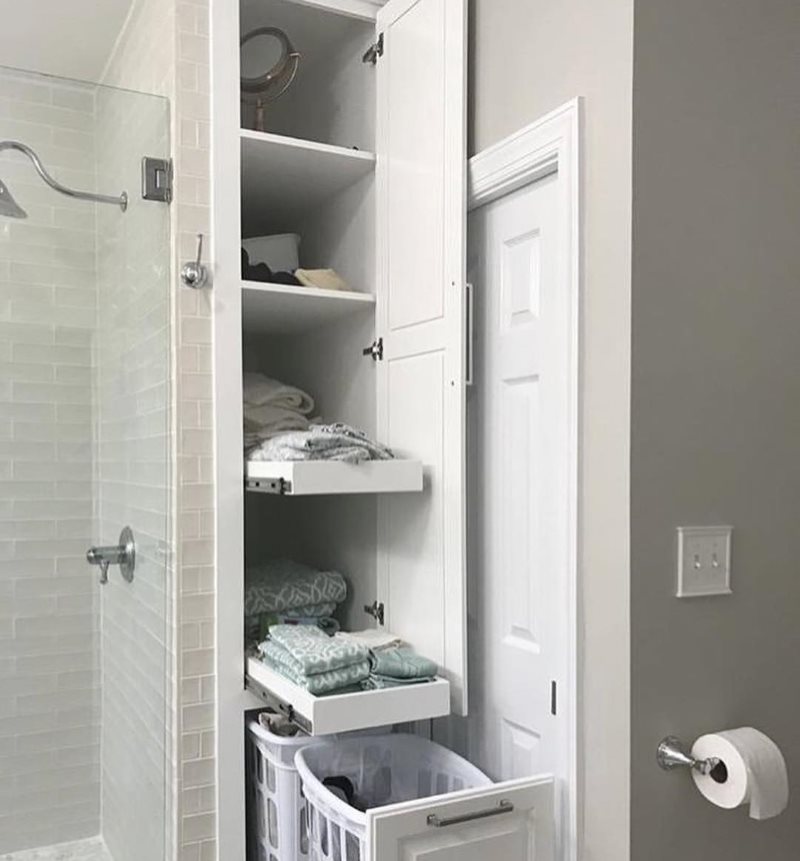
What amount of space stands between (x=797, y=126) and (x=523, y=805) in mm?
1364

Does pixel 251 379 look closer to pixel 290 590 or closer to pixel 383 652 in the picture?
pixel 290 590

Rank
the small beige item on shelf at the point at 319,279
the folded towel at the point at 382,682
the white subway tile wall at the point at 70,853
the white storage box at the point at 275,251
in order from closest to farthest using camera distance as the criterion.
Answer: the folded towel at the point at 382,682 < the small beige item on shelf at the point at 319,279 < the white storage box at the point at 275,251 < the white subway tile wall at the point at 70,853

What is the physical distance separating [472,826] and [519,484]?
659mm

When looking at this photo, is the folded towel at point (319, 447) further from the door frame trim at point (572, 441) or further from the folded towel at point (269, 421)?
the door frame trim at point (572, 441)

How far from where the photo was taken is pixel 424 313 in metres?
1.92

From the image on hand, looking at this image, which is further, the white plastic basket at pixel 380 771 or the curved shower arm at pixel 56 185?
the curved shower arm at pixel 56 185

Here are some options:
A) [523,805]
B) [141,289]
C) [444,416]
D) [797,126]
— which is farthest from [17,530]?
[797,126]

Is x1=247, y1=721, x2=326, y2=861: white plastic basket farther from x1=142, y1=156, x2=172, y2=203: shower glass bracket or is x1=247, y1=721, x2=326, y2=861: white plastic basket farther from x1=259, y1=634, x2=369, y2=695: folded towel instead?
x1=142, y1=156, x2=172, y2=203: shower glass bracket

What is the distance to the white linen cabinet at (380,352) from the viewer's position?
5.57 ft

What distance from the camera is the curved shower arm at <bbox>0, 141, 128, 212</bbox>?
7.10 feet

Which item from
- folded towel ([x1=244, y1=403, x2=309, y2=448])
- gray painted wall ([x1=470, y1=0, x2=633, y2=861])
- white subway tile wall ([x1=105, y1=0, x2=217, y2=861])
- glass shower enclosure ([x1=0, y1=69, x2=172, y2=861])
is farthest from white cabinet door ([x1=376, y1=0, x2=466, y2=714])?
glass shower enclosure ([x1=0, y1=69, x2=172, y2=861])

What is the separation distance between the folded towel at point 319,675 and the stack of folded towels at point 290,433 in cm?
41

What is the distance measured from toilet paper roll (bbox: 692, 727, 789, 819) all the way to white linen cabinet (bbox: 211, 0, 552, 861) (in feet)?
0.99

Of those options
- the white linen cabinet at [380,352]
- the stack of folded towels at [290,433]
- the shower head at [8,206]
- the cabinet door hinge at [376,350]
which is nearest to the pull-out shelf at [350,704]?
the white linen cabinet at [380,352]
